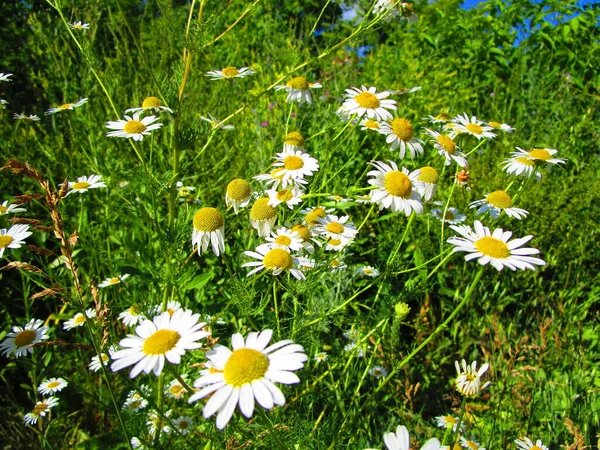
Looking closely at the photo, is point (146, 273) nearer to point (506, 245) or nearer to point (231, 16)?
point (506, 245)

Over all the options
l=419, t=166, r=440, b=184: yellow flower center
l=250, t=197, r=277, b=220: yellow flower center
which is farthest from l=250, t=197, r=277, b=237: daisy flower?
l=419, t=166, r=440, b=184: yellow flower center

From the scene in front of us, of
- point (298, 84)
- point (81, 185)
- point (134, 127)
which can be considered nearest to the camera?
point (134, 127)

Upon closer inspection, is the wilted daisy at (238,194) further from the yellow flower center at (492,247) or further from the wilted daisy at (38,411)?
the wilted daisy at (38,411)

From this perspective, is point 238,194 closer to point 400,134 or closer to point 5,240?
point 400,134

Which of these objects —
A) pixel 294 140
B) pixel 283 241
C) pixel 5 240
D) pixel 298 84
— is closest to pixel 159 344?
pixel 283 241

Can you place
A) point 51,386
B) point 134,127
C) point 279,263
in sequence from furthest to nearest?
point 51,386 < point 134,127 < point 279,263

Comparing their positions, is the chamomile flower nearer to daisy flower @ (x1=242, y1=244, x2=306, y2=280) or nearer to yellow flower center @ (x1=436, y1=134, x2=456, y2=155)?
daisy flower @ (x1=242, y1=244, x2=306, y2=280)
